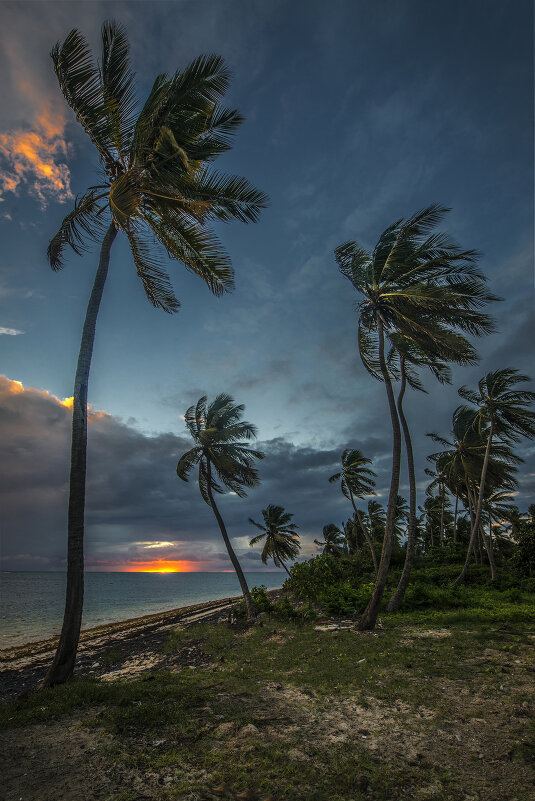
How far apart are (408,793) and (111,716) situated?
12.3 feet

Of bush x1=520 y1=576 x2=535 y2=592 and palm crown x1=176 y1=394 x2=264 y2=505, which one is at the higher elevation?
palm crown x1=176 y1=394 x2=264 y2=505

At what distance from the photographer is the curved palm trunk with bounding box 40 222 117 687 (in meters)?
6.61

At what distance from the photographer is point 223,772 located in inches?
143

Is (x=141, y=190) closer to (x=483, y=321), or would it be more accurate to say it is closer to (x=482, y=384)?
(x=483, y=321)

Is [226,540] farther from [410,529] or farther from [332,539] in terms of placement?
[332,539]

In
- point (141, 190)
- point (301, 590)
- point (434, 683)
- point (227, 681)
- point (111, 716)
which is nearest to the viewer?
point (111, 716)

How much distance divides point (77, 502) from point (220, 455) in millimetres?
12073

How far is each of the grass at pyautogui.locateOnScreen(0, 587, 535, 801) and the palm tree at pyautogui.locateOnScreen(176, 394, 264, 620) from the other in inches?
423

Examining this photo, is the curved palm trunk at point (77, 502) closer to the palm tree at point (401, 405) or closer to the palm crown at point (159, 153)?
the palm crown at point (159, 153)

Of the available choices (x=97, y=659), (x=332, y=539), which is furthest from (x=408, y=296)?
(x=332, y=539)

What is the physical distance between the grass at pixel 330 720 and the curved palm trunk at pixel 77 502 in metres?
0.55

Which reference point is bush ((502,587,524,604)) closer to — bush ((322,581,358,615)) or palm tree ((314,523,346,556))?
bush ((322,581,358,615))

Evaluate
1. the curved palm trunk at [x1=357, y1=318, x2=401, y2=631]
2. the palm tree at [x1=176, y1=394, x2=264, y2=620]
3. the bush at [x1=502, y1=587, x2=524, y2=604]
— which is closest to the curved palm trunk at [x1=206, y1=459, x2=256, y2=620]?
the palm tree at [x1=176, y1=394, x2=264, y2=620]

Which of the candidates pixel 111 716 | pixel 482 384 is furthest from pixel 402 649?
pixel 482 384
